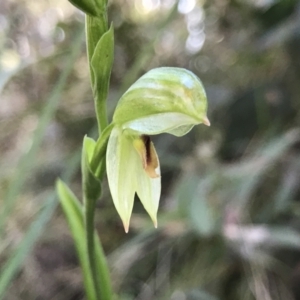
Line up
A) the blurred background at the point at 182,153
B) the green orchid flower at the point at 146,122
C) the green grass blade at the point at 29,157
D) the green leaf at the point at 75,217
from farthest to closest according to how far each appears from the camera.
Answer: the blurred background at the point at 182,153 < the green grass blade at the point at 29,157 < the green leaf at the point at 75,217 < the green orchid flower at the point at 146,122

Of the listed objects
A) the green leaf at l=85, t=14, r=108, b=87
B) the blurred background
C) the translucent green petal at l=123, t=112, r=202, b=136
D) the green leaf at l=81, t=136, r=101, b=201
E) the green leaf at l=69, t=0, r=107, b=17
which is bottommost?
the blurred background

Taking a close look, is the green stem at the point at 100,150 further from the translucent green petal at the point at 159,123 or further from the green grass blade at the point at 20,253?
the green grass blade at the point at 20,253

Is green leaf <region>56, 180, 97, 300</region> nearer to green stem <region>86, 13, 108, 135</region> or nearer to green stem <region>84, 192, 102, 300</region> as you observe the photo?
green stem <region>84, 192, 102, 300</region>

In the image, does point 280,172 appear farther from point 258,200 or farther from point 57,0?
point 57,0

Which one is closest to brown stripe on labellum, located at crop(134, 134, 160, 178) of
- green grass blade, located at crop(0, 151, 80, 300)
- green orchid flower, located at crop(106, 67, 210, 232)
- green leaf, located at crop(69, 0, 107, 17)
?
green orchid flower, located at crop(106, 67, 210, 232)

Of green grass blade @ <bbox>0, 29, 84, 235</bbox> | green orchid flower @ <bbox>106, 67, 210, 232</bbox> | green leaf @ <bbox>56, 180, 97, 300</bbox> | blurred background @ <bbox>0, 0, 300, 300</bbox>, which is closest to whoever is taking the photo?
green orchid flower @ <bbox>106, 67, 210, 232</bbox>

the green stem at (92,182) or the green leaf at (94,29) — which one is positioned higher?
the green leaf at (94,29)

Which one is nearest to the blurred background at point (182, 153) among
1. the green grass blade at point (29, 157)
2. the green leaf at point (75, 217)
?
the green grass blade at point (29, 157)
